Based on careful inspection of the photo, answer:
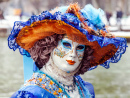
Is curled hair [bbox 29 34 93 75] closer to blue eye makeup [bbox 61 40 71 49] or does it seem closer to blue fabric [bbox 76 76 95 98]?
blue eye makeup [bbox 61 40 71 49]

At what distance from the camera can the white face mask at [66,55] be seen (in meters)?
2.12

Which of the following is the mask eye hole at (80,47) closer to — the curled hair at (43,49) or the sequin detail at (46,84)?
the curled hair at (43,49)

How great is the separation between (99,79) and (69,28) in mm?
6060

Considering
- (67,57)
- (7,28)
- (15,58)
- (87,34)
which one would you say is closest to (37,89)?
(67,57)

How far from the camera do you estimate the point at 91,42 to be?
2.13 meters

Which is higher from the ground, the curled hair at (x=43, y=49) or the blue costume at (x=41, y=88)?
the curled hair at (x=43, y=49)

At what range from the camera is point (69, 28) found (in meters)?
2.01

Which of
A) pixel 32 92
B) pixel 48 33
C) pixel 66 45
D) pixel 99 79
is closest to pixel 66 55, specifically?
pixel 66 45

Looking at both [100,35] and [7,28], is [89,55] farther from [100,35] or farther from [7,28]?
[7,28]

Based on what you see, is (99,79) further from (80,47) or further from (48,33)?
(48,33)

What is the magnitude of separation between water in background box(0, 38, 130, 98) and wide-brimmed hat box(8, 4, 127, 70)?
12.4 feet

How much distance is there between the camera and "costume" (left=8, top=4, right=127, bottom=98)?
1.98 metres

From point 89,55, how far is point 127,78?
630cm

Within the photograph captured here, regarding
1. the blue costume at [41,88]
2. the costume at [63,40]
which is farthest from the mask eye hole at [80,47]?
the blue costume at [41,88]
